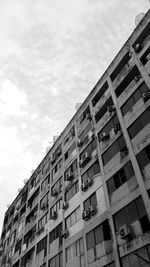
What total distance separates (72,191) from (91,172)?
11.4 ft

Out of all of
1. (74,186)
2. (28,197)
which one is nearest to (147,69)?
(74,186)

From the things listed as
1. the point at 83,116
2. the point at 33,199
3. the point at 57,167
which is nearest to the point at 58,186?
the point at 57,167

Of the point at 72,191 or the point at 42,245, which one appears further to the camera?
the point at 42,245

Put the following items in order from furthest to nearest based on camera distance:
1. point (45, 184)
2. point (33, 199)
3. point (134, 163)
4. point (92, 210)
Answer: point (33, 199) < point (45, 184) < point (92, 210) < point (134, 163)

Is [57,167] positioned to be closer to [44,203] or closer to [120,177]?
[44,203]

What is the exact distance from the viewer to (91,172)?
71.3 ft

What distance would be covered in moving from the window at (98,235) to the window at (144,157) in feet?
16.5

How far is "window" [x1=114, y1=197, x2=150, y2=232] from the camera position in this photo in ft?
47.1

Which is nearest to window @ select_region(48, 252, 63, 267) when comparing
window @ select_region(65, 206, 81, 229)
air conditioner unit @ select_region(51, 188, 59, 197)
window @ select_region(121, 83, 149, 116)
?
window @ select_region(65, 206, 81, 229)

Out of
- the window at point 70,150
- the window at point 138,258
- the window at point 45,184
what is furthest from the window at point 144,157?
the window at point 45,184

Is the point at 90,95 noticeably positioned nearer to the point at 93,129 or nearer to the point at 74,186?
the point at 93,129

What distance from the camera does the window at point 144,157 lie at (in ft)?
52.3

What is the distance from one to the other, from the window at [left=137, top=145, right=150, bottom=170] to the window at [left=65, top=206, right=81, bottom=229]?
8.07 metres

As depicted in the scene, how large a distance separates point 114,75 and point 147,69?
5.29m
